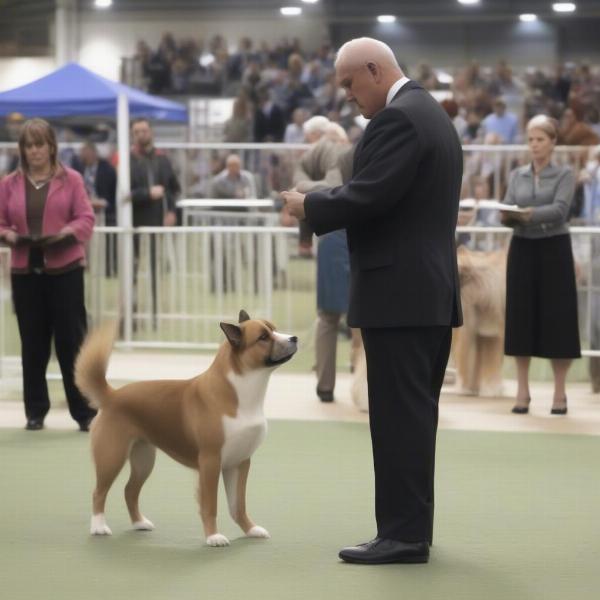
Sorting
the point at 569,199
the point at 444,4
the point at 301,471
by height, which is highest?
the point at 444,4

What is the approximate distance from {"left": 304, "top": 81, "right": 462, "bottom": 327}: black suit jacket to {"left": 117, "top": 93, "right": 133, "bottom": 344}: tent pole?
265 inches

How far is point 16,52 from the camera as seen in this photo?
29.8m

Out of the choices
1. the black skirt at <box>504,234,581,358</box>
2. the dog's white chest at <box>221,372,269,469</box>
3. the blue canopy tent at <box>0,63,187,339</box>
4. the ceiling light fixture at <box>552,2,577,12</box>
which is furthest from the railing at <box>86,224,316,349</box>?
the ceiling light fixture at <box>552,2,577,12</box>

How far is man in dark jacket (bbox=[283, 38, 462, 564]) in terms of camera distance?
506cm

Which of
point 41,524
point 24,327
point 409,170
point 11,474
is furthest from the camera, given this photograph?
point 24,327

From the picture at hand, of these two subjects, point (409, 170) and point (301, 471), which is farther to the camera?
point (301, 471)

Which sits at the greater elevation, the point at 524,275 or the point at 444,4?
the point at 444,4

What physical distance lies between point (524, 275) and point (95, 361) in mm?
3904

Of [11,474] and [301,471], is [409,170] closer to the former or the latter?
[301,471]

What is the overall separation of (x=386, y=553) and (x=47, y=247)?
12.1 feet

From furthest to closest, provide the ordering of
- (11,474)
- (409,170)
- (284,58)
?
1. (284,58)
2. (11,474)
3. (409,170)

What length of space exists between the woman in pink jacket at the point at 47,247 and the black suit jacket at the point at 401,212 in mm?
3405

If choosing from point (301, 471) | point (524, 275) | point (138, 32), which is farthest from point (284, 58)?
point (301, 471)

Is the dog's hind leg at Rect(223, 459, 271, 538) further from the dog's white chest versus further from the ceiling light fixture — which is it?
the ceiling light fixture
